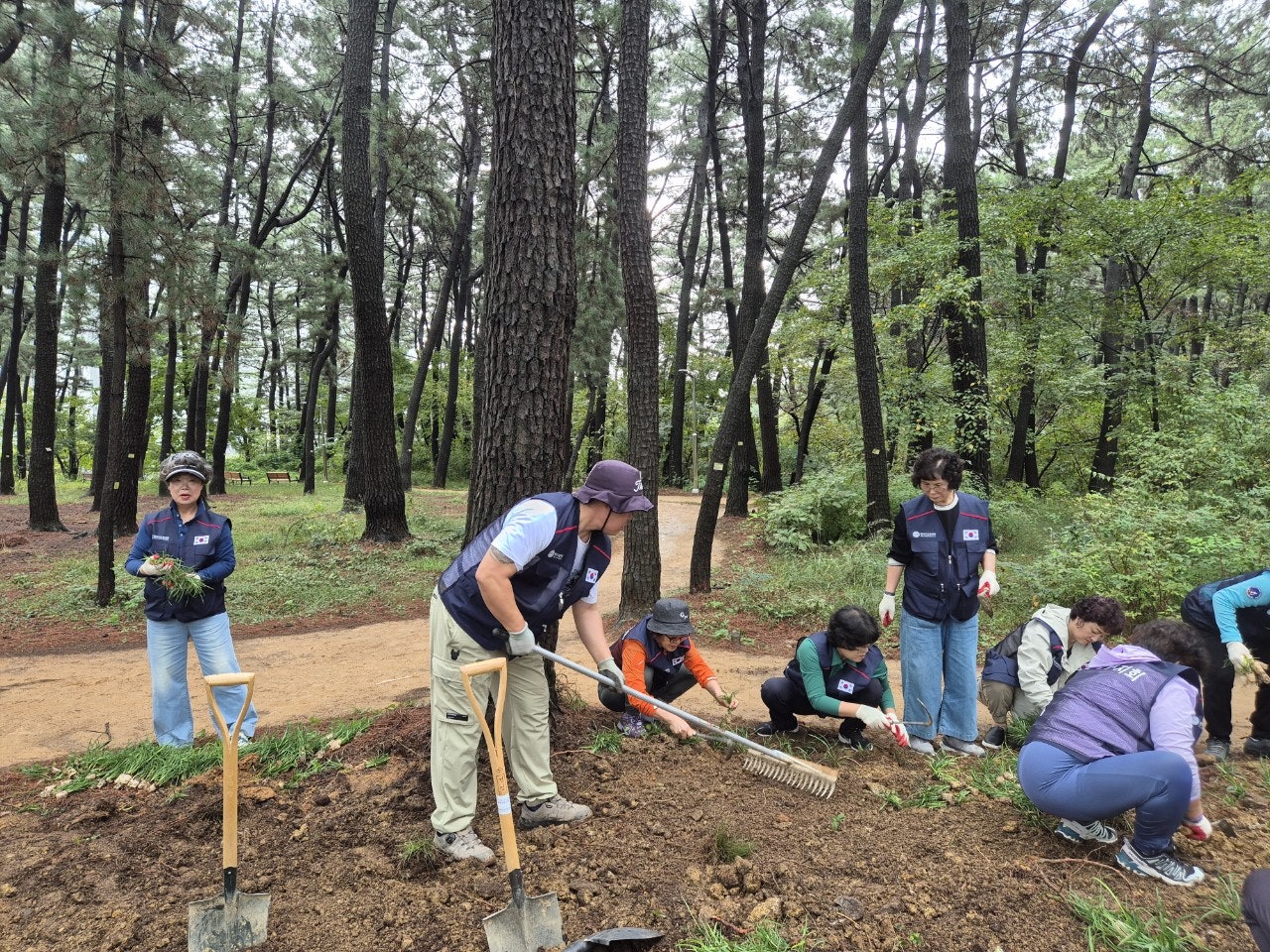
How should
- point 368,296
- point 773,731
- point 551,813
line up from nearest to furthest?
point 551,813
point 773,731
point 368,296

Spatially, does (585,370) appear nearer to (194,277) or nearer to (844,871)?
(194,277)

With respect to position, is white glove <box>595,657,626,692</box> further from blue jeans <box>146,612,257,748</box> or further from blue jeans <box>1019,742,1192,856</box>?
blue jeans <box>146,612,257,748</box>

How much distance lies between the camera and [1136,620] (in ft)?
21.6

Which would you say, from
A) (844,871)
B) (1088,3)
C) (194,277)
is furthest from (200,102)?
(1088,3)

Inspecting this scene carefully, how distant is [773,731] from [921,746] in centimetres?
88

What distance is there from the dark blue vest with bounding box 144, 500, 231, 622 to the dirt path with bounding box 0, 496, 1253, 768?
1.33 meters

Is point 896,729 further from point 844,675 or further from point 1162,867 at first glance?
point 1162,867

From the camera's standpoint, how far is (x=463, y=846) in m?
2.80

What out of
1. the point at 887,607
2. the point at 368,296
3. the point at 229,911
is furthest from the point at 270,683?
the point at 368,296

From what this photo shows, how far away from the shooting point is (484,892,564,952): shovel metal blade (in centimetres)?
221

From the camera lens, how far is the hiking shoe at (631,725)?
4.09 meters

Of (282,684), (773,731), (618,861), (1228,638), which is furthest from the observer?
(282,684)

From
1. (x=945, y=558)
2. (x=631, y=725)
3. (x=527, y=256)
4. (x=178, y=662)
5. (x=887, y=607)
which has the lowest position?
(x=631, y=725)

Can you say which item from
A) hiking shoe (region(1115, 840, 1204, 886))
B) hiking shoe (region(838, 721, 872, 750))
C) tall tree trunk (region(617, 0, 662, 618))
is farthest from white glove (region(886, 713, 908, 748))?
tall tree trunk (region(617, 0, 662, 618))
